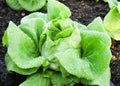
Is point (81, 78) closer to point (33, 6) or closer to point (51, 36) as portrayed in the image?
point (51, 36)

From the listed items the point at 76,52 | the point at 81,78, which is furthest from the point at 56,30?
the point at 81,78

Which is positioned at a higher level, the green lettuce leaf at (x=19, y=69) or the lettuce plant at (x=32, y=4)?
the lettuce plant at (x=32, y=4)

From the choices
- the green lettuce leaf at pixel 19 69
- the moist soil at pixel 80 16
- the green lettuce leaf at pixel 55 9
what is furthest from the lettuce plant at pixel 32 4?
the green lettuce leaf at pixel 19 69

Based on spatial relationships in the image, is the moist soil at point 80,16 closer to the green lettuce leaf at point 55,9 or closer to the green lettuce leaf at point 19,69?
the green lettuce leaf at point 19,69

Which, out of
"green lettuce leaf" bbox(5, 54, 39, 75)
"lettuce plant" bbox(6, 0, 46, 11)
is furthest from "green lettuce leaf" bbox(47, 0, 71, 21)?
"lettuce plant" bbox(6, 0, 46, 11)

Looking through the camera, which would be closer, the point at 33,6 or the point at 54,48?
the point at 54,48

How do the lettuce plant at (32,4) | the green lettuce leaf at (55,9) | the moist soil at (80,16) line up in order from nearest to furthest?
the green lettuce leaf at (55,9) < the moist soil at (80,16) < the lettuce plant at (32,4)

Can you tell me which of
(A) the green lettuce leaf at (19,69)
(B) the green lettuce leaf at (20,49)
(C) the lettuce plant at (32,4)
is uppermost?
(C) the lettuce plant at (32,4)

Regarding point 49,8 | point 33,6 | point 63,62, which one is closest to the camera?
point 63,62

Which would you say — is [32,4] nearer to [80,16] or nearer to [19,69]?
[80,16]
